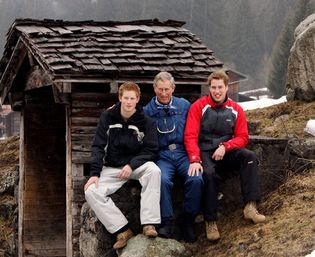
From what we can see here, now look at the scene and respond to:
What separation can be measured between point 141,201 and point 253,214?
1075 mm

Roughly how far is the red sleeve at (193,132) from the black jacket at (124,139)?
0.32 m

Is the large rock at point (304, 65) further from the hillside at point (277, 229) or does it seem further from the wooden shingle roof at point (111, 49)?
the hillside at point (277, 229)

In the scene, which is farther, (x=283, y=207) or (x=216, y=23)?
(x=216, y=23)

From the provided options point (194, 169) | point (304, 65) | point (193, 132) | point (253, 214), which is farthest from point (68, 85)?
point (304, 65)

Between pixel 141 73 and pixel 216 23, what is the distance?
70719 mm

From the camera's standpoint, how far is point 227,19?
77375 millimetres

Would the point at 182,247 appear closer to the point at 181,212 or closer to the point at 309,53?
the point at 181,212

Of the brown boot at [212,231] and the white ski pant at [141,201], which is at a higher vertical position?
the white ski pant at [141,201]

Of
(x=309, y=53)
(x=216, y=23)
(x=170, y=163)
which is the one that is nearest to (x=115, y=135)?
(x=170, y=163)

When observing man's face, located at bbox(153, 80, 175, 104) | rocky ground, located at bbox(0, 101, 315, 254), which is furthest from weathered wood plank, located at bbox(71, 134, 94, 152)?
rocky ground, located at bbox(0, 101, 315, 254)

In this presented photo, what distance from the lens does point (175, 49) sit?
8008mm

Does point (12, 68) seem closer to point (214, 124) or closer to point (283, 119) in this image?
point (283, 119)

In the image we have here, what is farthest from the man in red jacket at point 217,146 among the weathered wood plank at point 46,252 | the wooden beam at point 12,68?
the weathered wood plank at point 46,252

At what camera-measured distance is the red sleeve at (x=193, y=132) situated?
18.6ft
